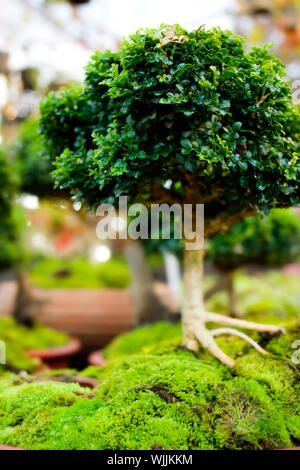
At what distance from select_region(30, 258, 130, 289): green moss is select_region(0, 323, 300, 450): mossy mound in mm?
5643

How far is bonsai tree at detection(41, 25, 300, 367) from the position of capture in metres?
1.86

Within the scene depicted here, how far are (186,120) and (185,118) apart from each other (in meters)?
0.01

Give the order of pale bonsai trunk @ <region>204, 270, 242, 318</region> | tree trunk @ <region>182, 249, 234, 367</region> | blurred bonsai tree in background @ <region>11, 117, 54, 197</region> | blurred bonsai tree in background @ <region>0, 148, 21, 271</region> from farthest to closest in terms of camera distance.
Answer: pale bonsai trunk @ <region>204, 270, 242, 318</region> → blurred bonsai tree in background @ <region>11, 117, 54, 197</region> → blurred bonsai tree in background @ <region>0, 148, 21, 271</region> → tree trunk @ <region>182, 249, 234, 367</region>

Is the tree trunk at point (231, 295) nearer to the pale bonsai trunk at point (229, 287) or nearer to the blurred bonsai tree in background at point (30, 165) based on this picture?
the pale bonsai trunk at point (229, 287)

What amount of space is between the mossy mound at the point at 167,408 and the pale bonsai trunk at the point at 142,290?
9.09ft

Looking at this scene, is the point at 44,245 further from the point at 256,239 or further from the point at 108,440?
the point at 108,440

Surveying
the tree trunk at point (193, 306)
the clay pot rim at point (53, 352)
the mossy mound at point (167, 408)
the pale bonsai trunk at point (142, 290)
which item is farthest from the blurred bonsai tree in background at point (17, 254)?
the mossy mound at point (167, 408)

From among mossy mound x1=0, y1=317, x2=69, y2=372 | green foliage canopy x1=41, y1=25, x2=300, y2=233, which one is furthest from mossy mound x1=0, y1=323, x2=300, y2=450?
mossy mound x1=0, y1=317, x2=69, y2=372

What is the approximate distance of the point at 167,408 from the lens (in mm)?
1977

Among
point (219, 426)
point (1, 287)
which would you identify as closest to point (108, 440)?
point (219, 426)

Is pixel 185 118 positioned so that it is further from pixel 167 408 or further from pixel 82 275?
pixel 82 275

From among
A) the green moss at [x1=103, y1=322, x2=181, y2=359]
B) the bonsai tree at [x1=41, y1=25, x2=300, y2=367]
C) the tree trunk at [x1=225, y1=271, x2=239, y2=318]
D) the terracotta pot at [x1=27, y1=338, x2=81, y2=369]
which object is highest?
the bonsai tree at [x1=41, y1=25, x2=300, y2=367]

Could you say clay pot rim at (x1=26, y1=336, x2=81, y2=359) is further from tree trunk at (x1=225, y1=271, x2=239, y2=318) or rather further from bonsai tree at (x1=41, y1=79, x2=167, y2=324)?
bonsai tree at (x1=41, y1=79, x2=167, y2=324)

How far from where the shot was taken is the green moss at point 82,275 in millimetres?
7992
